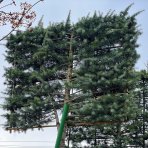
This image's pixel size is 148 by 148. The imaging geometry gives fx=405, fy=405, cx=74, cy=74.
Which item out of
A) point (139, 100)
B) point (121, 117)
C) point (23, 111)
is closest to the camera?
point (121, 117)

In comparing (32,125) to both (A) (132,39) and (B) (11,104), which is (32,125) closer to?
(B) (11,104)

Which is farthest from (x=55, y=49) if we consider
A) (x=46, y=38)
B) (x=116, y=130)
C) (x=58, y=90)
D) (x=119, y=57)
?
(x=116, y=130)

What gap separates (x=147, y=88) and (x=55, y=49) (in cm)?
640

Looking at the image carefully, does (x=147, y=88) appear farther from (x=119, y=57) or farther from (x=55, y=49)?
(x=55, y=49)

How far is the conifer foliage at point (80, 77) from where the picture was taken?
21672mm

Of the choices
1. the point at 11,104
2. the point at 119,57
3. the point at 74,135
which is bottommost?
the point at 74,135

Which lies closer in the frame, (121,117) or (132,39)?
(121,117)

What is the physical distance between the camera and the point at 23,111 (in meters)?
23.6

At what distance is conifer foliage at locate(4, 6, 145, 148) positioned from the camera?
2167 cm

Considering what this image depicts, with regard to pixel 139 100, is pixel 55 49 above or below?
above

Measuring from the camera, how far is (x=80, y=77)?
73.2 feet

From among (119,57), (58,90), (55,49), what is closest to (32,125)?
(58,90)

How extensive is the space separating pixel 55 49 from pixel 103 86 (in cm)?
411

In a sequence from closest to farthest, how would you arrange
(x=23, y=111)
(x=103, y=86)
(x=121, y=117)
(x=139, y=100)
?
(x=121, y=117) → (x=103, y=86) → (x=23, y=111) → (x=139, y=100)
